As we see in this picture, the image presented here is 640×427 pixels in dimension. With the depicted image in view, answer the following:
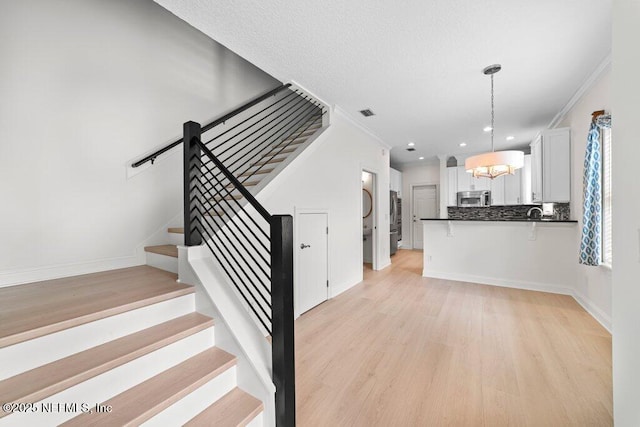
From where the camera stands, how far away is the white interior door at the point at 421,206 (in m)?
7.55

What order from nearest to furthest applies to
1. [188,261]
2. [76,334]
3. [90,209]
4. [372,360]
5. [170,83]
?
[76,334] < [188,261] < [372,360] < [90,209] < [170,83]

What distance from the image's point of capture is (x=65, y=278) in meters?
2.07

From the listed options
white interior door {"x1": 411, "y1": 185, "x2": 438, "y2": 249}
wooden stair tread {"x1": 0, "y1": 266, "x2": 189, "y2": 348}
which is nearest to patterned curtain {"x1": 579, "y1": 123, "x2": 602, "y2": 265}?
wooden stair tread {"x1": 0, "y1": 266, "x2": 189, "y2": 348}

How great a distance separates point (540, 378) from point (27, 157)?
4.23m

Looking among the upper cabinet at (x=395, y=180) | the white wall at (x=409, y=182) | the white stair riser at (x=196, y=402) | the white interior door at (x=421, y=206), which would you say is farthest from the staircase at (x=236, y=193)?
the white interior door at (x=421, y=206)

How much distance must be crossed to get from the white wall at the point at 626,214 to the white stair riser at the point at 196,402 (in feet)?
6.15

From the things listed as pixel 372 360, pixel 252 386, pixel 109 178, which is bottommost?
pixel 372 360

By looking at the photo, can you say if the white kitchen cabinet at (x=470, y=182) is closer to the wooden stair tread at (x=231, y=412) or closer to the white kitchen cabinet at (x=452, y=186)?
the white kitchen cabinet at (x=452, y=186)

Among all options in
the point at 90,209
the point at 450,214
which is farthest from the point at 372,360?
the point at 450,214

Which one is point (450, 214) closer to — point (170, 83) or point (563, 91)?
point (563, 91)

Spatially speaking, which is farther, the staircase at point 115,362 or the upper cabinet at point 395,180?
the upper cabinet at point 395,180

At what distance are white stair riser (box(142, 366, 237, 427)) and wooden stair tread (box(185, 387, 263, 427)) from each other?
0.03m

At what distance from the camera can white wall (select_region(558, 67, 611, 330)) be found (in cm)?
265

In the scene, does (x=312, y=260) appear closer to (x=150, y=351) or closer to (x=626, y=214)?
(x=150, y=351)
